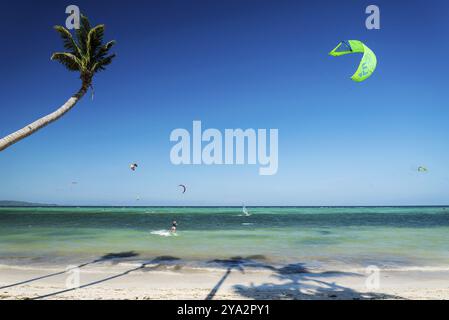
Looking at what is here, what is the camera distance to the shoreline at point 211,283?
11805 millimetres

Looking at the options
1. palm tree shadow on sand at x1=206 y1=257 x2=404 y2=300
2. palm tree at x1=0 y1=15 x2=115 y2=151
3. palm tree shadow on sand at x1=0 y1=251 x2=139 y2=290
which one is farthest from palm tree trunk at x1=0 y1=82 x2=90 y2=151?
palm tree shadow on sand at x1=206 y1=257 x2=404 y2=300

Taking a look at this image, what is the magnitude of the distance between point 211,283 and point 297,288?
362 cm

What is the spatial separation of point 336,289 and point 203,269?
7317 millimetres

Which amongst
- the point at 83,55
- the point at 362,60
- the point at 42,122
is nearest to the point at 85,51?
the point at 83,55

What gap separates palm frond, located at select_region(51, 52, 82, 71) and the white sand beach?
27.5 feet

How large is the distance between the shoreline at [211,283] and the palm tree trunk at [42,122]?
5.29 m

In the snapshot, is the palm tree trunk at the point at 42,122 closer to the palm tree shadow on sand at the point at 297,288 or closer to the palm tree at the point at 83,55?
the palm tree at the point at 83,55

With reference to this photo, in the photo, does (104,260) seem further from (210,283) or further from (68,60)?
(68,60)

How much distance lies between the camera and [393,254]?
2398 centimetres

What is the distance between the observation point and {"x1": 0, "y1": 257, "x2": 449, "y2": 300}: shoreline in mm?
11805

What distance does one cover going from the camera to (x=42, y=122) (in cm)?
1117

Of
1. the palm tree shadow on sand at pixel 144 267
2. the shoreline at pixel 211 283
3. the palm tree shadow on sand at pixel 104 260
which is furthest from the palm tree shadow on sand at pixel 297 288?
the palm tree shadow on sand at pixel 104 260
